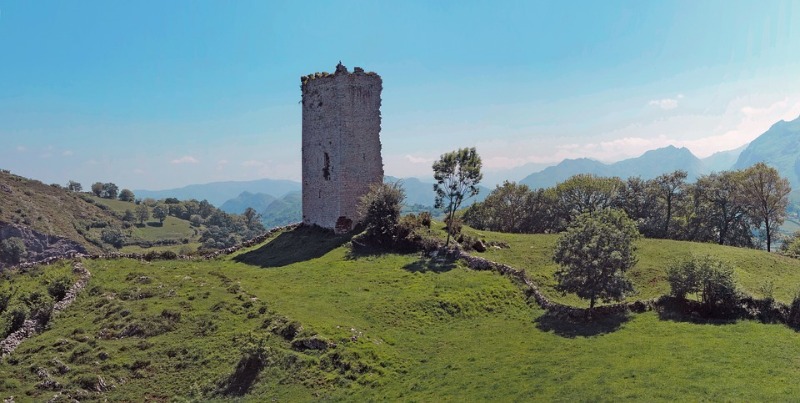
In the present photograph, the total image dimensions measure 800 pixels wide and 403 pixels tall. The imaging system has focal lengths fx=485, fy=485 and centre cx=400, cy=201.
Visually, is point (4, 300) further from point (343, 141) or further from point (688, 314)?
point (688, 314)

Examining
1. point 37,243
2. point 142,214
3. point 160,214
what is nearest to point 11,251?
point 37,243

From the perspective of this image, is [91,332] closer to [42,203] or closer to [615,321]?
[615,321]

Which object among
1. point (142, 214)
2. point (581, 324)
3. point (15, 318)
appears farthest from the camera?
point (142, 214)

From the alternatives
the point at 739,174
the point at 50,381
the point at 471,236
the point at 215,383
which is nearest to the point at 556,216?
the point at 739,174

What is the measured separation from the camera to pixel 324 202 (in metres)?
44.4

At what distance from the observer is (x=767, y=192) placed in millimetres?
49906

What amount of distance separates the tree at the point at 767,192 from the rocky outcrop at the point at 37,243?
4551 inches

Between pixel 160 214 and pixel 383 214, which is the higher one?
pixel 383 214

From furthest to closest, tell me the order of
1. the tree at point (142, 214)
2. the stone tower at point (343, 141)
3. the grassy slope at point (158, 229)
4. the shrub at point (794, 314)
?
the tree at point (142, 214) → the grassy slope at point (158, 229) → the stone tower at point (343, 141) → the shrub at point (794, 314)

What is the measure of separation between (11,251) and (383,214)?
96.0 meters

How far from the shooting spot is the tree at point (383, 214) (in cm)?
3734

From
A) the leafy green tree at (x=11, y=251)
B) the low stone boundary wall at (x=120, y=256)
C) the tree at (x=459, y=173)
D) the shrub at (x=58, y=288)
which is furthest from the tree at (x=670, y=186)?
the leafy green tree at (x=11, y=251)

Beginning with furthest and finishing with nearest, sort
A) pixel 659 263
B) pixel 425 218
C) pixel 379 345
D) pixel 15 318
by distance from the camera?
pixel 425 218
pixel 659 263
pixel 15 318
pixel 379 345

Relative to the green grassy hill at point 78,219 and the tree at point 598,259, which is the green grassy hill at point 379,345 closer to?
the tree at point 598,259
